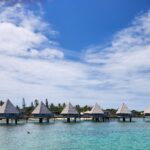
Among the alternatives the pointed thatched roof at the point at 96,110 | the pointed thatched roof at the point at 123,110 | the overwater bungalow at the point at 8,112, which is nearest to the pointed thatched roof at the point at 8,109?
the overwater bungalow at the point at 8,112

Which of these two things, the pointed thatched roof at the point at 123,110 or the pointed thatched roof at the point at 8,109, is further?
the pointed thatched roof at the point at 123,110

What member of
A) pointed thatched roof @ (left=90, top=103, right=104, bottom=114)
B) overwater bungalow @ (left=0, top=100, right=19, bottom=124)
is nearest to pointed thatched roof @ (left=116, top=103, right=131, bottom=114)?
pointed thatched roof @ (left=90, top=103, right=104, bottom=114)

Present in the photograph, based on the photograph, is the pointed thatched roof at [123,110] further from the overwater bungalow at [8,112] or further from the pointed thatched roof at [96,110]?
the overwater bungalow at [8,112]

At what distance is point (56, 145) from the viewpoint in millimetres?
30766

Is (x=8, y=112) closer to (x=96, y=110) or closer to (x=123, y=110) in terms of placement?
(x=96, y=110)

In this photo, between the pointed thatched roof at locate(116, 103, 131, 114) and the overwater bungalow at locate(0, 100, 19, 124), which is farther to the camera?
the pointed thatched roof at locate(116, 103, 131, 114)

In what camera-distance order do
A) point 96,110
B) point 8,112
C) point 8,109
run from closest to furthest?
point 8,112, point 8,109, point 96,110

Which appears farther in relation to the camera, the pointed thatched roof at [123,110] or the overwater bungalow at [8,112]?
the pointed thatched roof at [123,110]

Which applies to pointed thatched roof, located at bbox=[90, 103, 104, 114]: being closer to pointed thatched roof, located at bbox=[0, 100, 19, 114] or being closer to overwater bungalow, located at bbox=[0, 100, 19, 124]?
overwater bungalow, located at bbox=[0, 100, 19, 124]

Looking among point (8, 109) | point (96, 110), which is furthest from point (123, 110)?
point (8, 109)

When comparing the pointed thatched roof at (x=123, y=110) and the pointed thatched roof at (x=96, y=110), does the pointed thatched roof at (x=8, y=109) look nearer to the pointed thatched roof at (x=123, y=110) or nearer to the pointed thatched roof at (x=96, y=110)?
the pointed thatched roof at (x=96, y=110)

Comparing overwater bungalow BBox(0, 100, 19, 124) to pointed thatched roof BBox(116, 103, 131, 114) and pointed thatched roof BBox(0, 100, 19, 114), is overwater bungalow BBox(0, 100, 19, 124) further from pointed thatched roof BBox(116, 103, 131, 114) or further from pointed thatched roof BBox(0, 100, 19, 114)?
pointed thatched roof BBox(116, 103, 131, 114)

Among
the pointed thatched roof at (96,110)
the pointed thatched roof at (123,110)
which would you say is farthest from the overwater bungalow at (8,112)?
the pointed thatched roof at (123,110)

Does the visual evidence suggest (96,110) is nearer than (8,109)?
No
